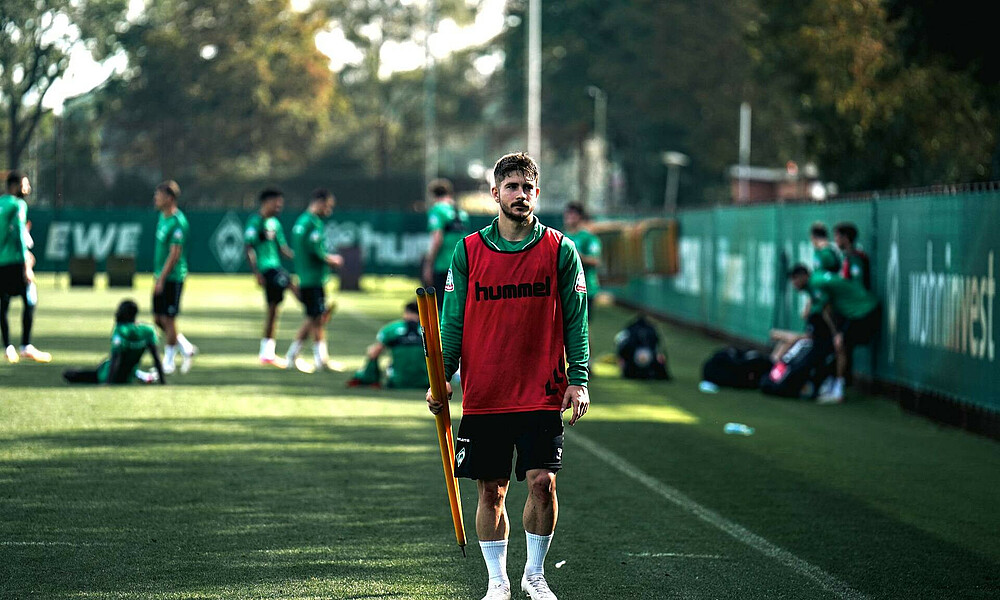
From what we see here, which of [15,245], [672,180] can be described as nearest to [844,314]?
[15,245]

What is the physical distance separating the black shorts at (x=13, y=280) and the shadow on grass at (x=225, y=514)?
4.62 metres

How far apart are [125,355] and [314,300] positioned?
2.87 m

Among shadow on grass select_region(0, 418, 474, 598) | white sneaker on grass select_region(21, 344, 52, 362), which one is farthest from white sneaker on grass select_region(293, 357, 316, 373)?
shadow on grass select_region(0, 418, 474, 598)

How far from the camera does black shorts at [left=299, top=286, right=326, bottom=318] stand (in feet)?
54.3

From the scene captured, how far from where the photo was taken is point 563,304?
20.8 feet

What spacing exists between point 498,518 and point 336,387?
29.3ft

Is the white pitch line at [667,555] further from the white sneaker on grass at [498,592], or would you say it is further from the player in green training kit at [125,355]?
the player in green training kit at [125,355]

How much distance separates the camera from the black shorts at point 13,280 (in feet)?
51.8

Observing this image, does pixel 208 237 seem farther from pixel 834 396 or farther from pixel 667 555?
pixel 667 555

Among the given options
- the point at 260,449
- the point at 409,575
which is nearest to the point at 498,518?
the point at 409,575

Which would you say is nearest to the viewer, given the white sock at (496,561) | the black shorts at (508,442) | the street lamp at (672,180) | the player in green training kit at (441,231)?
the black shorts at (508,442)

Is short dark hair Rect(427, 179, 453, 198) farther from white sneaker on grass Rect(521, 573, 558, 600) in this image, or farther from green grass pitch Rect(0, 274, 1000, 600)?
white sneaker on grass Rect(521, 573, 558, 600)

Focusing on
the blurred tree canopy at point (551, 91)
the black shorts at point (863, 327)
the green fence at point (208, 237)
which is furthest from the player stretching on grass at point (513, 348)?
the green fence at point (208, 237)

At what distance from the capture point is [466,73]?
88812 mm
